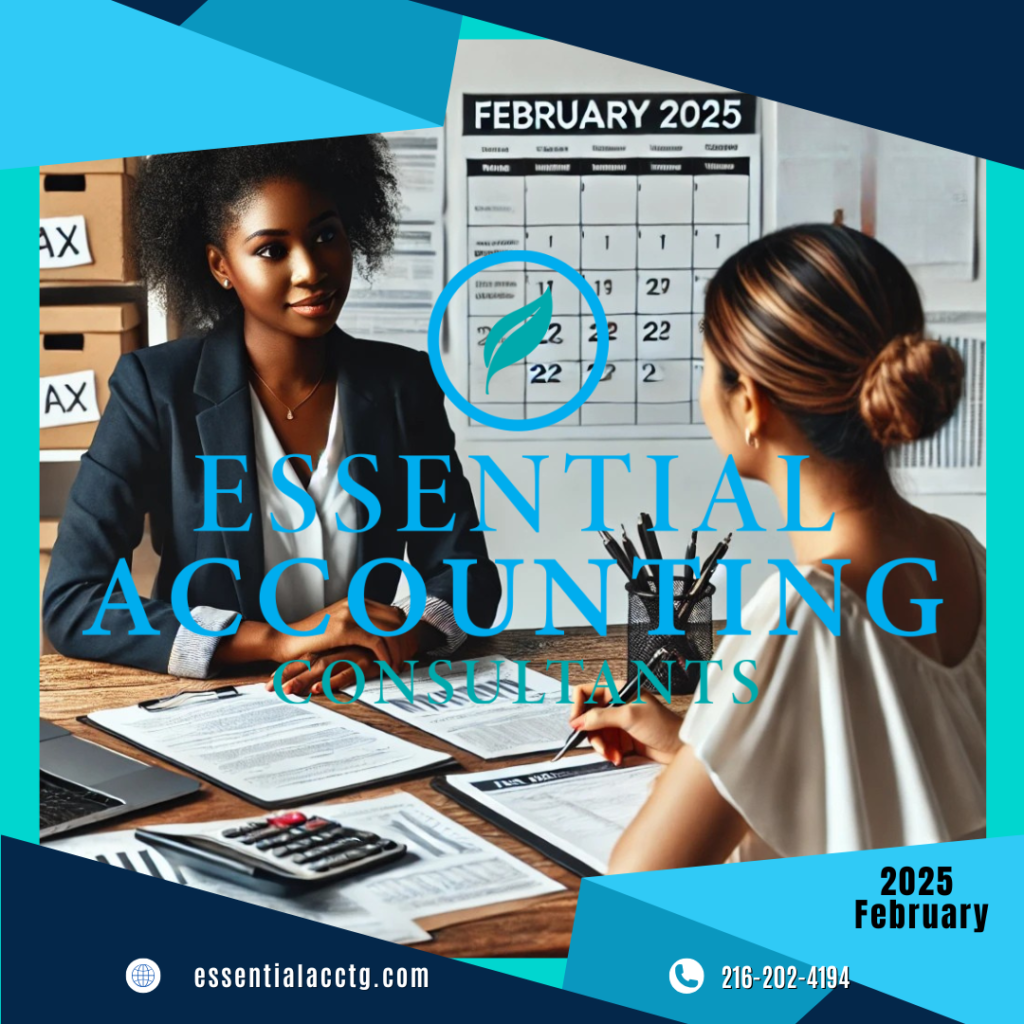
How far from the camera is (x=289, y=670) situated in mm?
1536

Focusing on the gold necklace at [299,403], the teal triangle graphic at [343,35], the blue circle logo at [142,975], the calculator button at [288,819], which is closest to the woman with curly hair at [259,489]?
the gold necklace at [299,403]

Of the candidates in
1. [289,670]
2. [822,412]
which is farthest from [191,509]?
[822,412]

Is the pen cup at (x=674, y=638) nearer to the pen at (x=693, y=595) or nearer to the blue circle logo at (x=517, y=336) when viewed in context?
the pen at (x=693, y=595)

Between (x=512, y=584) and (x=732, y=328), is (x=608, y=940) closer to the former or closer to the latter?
(x=512, y=584)

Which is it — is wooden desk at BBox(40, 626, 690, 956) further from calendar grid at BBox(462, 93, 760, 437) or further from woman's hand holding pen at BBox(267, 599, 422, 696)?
calendar grid at BBox(462, 93, 760, 437)

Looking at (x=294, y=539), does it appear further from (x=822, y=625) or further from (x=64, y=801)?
(x=822, y=625)

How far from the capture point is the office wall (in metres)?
1.52

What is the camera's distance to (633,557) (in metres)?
1.53

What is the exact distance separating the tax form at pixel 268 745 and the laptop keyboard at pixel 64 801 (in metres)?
0.08

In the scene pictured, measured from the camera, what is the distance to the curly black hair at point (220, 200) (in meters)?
1.49

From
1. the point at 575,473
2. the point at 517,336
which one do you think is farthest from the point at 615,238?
the point at 575,473

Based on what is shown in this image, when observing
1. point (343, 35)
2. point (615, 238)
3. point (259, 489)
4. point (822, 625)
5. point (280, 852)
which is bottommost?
point (280, 852)

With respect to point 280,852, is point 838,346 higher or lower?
higher

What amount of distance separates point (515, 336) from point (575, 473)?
18 centimetres
